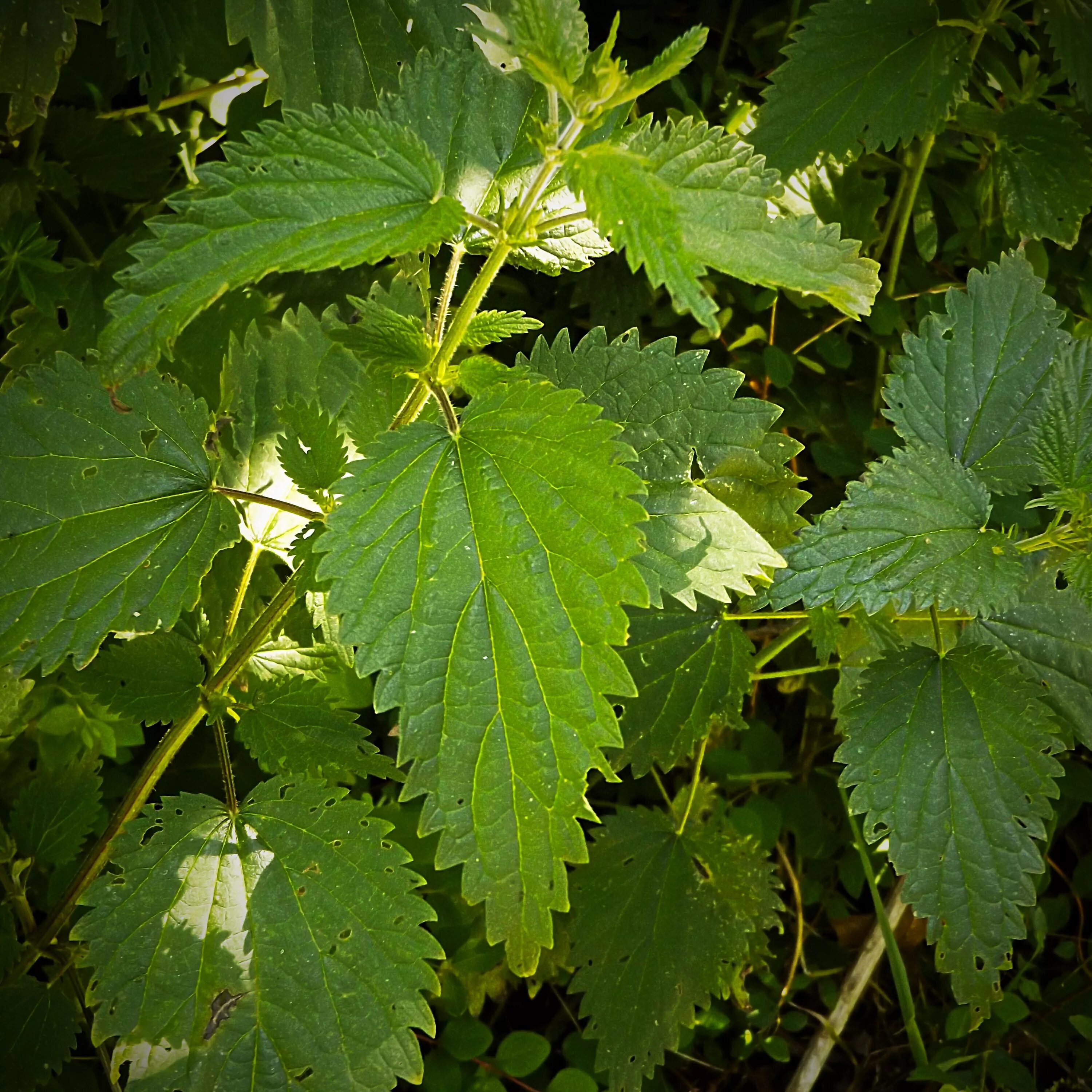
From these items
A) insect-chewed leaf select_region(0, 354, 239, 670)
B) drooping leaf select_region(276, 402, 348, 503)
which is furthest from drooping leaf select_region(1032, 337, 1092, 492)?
insect-chewed leaf select_region(0, 354, 239, 670)

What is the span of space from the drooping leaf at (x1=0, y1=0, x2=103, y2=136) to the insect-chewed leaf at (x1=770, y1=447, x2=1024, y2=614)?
109 centimetres

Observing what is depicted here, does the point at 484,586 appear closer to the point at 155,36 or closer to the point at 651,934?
the point at 651,934

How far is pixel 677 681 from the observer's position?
1.30 meters

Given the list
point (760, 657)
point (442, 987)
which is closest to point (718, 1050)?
point (442, 987)

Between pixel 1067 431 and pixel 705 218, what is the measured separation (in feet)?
1.91

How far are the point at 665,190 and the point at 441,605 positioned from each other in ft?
1.26

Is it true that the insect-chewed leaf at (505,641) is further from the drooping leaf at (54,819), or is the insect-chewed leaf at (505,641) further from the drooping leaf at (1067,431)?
the drooping leaf at (54,819)

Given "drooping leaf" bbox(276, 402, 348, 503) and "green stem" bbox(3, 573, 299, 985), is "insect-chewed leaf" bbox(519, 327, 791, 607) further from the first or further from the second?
"green stem" bbox(3, 573, 299, 985)

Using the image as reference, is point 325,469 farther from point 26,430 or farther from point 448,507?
point 26,430

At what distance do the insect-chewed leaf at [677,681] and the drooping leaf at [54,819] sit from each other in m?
0.73

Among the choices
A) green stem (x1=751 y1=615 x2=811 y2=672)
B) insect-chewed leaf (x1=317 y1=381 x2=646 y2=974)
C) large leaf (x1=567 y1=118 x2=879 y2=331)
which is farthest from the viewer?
green stem (x1=751 y1=615 x2=811 y2=672)

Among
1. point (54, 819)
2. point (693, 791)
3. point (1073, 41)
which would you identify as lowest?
point (693, 791)

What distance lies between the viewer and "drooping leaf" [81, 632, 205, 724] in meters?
1.12

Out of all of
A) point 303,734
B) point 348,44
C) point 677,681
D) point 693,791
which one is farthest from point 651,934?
point 348,44
